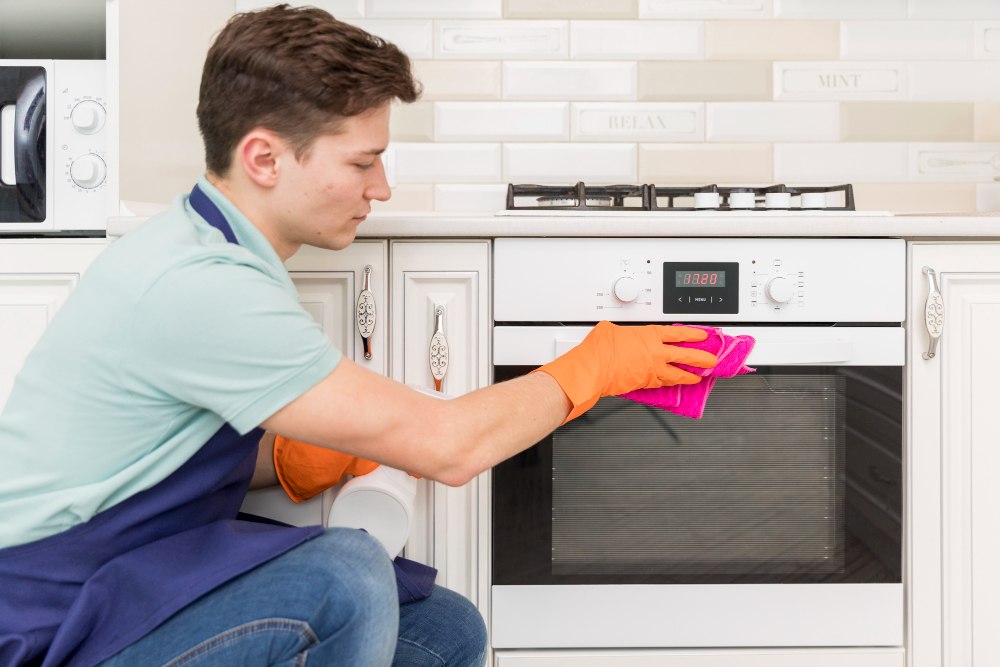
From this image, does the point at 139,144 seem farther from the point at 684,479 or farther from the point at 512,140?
the point at 684,479

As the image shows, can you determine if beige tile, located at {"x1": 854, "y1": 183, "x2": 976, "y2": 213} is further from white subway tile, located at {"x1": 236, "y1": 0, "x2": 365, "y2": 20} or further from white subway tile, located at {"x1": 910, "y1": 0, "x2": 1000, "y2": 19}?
white subway tile, located at {"x1": 236, "y1": 0, "x2": 365, "y2": 20}

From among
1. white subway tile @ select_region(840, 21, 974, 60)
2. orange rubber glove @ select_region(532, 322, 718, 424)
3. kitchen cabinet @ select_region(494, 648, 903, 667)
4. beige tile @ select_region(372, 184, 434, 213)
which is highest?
white subway tile @ select_region(840, 21, 974, 60)

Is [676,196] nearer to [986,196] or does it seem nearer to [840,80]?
[840,80]

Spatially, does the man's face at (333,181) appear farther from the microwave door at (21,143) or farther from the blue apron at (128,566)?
the microwave door at (21,143)

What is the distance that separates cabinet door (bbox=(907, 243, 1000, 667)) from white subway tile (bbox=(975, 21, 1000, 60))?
0.85m

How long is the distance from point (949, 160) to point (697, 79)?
1.91ft

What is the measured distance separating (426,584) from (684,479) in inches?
16.0

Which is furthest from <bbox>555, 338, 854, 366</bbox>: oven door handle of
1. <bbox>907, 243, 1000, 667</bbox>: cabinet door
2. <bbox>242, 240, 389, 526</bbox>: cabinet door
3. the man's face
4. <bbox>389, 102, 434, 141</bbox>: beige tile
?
<bbox>389, 102, 434, 141</bbox>: beige tile

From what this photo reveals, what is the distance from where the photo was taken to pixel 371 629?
0.96 meters

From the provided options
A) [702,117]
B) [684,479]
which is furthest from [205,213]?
[702,117]

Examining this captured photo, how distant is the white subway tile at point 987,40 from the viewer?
2.01 meters

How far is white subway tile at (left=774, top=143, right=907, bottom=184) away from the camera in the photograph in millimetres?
2016

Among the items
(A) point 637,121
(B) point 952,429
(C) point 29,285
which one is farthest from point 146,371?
(A) point 637,121

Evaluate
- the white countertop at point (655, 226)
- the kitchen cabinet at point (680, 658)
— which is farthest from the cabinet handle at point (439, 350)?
the kitchen cabinet at point (680, 658)
